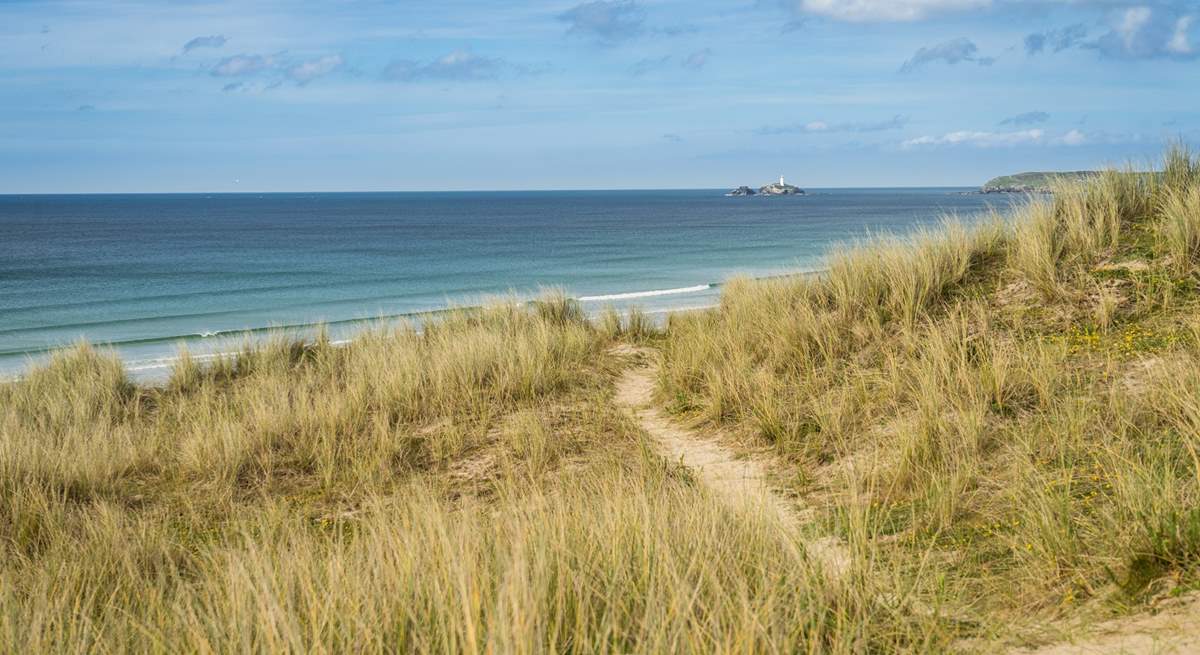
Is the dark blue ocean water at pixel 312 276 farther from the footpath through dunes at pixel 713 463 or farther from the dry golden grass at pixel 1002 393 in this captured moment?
the footpath through dunes at pixel 713 463

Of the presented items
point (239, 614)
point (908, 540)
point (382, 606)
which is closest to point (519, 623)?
point (382, 606)

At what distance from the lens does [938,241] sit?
1128 centimetres

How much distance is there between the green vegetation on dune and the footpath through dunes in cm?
18

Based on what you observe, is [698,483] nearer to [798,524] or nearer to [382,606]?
[798,524]

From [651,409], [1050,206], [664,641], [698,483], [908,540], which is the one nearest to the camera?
[664,641]

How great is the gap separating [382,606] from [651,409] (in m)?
6.16

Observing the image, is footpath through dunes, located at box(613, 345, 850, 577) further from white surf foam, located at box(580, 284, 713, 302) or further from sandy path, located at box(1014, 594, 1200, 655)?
white surf foam, located at box(580, 284, 713, 302)

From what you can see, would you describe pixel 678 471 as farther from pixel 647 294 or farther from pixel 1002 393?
pixel 647 294

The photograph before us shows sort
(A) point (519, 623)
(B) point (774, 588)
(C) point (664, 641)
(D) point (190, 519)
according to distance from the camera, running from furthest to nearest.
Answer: (D) point (190, 519) < (B) point (774, 588) < (C) point (664, 641) < (A) point (519, 623)

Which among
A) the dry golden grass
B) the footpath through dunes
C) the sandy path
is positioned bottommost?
the footpath through dunes

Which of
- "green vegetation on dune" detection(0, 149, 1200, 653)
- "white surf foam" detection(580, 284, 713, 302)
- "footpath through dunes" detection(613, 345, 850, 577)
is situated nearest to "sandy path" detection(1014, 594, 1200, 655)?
"green vegetation on dune" detection(0, 149, 1200, 653)

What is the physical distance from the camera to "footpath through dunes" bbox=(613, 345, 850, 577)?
5.02 meters

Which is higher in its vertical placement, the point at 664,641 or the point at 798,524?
the point at 664,641

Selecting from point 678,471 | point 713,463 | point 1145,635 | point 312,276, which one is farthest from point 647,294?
point 1145,635
